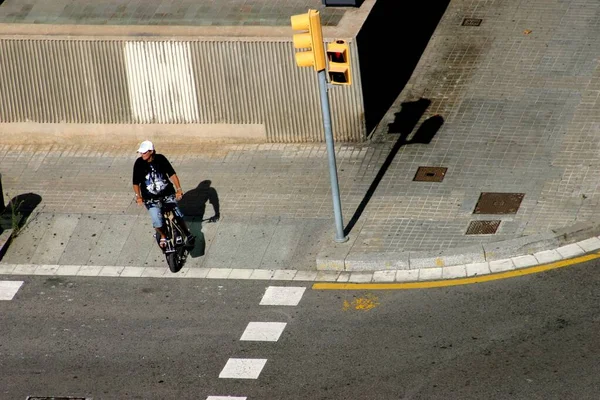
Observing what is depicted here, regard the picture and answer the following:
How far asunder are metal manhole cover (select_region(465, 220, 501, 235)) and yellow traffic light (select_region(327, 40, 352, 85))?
2629mm

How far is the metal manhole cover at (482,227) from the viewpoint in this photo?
16750 mm

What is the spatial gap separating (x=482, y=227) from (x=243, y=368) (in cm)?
417

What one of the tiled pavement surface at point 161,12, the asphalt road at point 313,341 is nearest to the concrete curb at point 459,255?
the asphalt road at point 313,341

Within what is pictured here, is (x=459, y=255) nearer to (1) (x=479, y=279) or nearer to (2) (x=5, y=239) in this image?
(1) (x=479, y=279)

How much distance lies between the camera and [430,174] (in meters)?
18.4

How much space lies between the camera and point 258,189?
61.1 feet

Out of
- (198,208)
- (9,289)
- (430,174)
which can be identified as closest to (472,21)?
(430,174)

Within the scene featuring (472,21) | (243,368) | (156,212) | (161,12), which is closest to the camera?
(243,368)

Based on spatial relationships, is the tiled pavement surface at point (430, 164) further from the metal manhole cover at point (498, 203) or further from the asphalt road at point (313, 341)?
the asphalt road at point (313, 341)

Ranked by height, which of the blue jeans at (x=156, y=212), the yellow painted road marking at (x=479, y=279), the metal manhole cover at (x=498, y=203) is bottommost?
the metal manhole cover at (x=498, y=203)

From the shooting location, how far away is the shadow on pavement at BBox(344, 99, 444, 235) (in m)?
18.9

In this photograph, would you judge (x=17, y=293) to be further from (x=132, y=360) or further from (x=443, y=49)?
(x=443, y=49)

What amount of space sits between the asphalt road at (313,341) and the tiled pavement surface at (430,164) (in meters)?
1.07

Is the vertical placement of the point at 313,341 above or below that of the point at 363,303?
above
